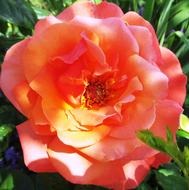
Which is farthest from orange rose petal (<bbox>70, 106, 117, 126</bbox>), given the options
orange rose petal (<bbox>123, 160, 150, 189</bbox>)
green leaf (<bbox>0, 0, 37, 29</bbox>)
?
green leaf (<bbox>0, 0, 37, 29</bbox>)

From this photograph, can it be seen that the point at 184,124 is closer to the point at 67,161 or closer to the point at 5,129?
the point at 67,161

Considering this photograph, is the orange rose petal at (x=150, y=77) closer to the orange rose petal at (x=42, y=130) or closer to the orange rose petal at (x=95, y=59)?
the orange rose petal at (x=95, y=59)

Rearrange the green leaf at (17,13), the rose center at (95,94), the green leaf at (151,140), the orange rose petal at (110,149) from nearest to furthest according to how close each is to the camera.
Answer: the green leaf at (151,140) → the orange rose petal at (110,149) → the rose center at (95,94) → the green leaf at (17,13)

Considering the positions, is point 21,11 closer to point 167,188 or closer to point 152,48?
point 152,48

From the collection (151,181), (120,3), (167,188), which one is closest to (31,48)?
(167,188)

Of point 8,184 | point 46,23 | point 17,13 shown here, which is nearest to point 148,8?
point 17,13

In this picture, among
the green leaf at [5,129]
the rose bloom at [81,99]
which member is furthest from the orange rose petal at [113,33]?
the green leaf at [5,129]
